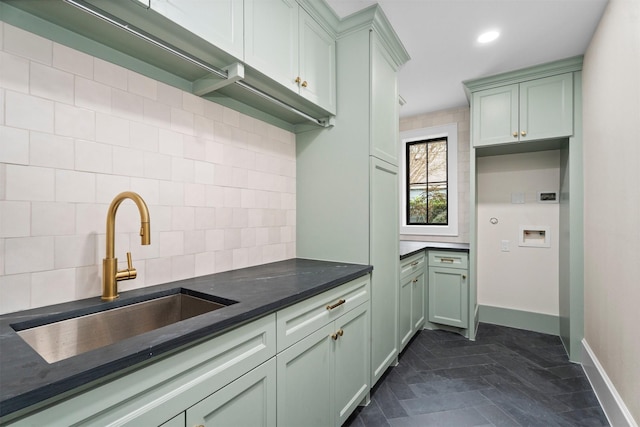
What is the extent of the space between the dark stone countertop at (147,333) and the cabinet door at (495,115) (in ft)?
6.83

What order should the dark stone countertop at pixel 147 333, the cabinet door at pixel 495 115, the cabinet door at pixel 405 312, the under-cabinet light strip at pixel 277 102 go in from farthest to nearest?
the cabinet door at pixel 495 115
the cabinet door at pixel 405 312
the under-cabinet light strip at pixel 277 102
the dark stone countertop at pixel 147 333

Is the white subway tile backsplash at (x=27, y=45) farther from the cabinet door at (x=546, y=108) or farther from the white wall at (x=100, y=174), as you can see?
the cabinet door at (x=546, y=108)

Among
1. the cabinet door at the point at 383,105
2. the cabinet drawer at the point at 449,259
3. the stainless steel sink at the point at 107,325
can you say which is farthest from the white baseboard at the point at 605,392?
the stainless steel sink at the point at 107,325

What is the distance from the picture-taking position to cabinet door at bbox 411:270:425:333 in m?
2.78

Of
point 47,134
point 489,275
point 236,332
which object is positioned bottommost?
point 489,275

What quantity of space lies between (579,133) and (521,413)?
2249 mm

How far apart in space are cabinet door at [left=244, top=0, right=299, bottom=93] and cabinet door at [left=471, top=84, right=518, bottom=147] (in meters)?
2.12

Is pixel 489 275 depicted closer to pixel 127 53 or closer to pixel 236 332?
pixel 236 332

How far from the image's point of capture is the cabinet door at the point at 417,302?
278cm

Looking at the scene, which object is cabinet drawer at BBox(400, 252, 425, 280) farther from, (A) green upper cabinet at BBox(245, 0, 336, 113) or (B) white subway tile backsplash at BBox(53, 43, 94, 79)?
(B) white subway tile backsplash at BBox(53, 43, 94, 79)

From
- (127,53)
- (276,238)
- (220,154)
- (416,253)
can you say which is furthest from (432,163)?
(127,53)

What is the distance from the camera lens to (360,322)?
179 centimetres

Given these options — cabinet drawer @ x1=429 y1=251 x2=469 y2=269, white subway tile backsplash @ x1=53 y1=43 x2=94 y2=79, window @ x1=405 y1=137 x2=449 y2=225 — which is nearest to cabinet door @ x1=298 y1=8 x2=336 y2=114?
white subway tile backsplash @ x1=53 y1=43 x2=94 y2=79

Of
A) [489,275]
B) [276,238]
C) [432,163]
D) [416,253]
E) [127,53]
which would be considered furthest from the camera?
[432,163]
